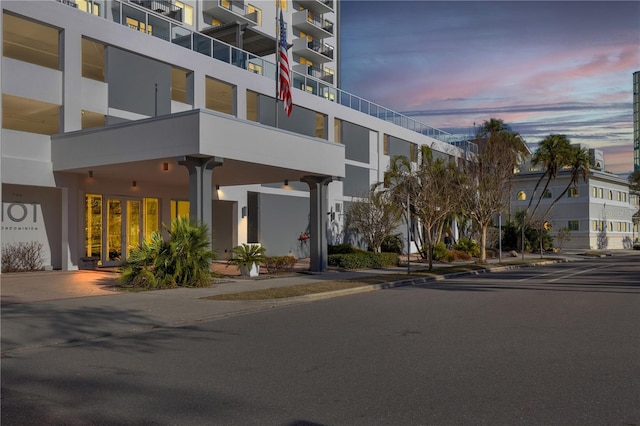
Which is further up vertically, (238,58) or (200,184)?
(238,58)

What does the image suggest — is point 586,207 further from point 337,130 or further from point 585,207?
point 337,130

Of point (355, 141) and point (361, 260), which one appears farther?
point (355, 141)

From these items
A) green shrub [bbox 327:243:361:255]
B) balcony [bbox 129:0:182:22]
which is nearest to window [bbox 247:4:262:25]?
balcony [bbox 129:0:182:22]

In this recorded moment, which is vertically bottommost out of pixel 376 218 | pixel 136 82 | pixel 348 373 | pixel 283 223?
pixel 348 373

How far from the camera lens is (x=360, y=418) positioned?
18.2ft

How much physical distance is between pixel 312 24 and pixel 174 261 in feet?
126

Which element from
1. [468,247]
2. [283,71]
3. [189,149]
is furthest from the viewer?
[468,247]

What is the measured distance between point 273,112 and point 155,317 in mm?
22118

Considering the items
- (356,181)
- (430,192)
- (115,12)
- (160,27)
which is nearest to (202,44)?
(160,27)

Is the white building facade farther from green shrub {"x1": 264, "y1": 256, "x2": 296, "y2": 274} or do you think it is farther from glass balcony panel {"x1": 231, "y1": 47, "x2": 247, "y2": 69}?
green shrub {"x1": 264, "y1": 256, "x2": 296, "y2": 274}

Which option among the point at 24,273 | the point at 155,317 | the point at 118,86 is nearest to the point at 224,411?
the point at 155,317

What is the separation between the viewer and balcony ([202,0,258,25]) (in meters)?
40.6

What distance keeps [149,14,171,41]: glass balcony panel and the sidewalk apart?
12.3m

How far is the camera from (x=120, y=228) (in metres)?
25.7
